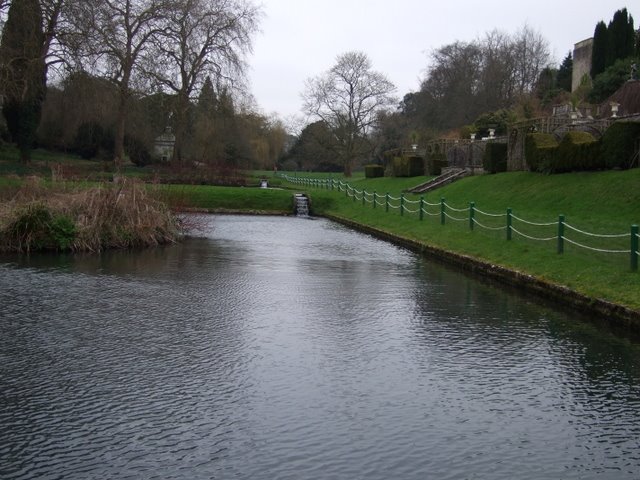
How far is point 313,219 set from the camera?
37.0 m

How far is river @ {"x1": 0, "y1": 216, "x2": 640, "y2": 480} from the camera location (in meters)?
5.65

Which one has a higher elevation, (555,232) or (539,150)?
(539,150)

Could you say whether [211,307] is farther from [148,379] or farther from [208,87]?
[208,87]

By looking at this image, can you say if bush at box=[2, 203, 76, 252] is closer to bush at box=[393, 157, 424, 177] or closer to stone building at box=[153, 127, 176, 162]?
bush at box=[393, 157, 424, 177]

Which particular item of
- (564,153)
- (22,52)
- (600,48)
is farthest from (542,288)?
(600,48)

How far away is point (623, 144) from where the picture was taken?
22469 millimetres

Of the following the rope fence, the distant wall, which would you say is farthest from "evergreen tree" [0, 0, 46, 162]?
the distant wall

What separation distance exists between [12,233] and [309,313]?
460 inches

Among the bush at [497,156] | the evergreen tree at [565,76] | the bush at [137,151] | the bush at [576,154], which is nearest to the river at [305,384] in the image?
the bush at [576,154]

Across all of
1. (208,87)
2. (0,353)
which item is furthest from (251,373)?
(208,87)

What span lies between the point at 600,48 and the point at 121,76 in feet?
129

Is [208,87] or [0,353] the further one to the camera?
[208,87]

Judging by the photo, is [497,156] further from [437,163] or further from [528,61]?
[528,61]

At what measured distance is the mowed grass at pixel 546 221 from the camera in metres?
13.2
